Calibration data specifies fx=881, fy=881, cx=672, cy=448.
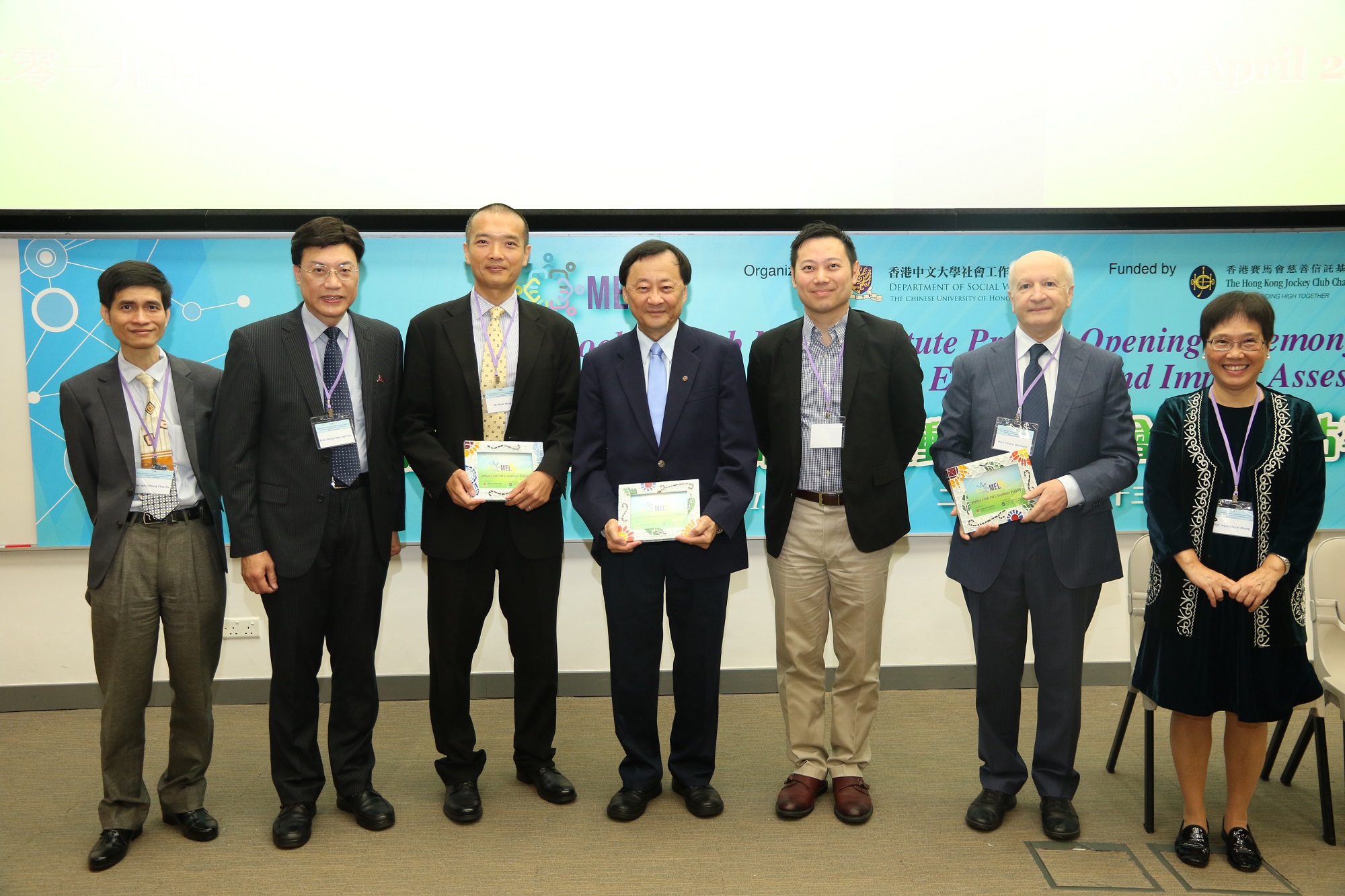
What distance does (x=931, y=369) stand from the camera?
4219 mm

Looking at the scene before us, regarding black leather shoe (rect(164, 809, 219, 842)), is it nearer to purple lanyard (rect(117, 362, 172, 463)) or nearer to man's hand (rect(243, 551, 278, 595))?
man's hand (rect(243, 551, 278, 595))

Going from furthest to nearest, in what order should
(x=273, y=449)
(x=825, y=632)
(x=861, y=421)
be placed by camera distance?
(x=825, y=632) < (x=861, y=421) < (x=273, y=449)

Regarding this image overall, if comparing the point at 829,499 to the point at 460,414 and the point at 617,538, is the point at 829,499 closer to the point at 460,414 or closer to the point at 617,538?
the point at 617,538

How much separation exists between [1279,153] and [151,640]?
17.0 feet

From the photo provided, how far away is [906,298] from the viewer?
4191 mm

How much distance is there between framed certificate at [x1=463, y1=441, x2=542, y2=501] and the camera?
9.43 feet

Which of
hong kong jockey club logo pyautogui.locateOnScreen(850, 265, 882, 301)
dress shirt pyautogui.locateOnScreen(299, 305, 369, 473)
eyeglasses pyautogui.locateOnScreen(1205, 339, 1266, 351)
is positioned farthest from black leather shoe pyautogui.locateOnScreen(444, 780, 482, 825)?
eyeglasses pyautogui.locateOnScreen(1205, 339, 1266, 351)

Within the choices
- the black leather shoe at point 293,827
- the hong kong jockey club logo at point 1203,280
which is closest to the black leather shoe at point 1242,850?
the hong kong jockey club logo at point 1203,280

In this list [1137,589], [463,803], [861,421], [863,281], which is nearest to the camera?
[861,421]

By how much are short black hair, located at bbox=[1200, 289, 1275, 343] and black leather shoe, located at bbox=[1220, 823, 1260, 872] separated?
5.07 ft

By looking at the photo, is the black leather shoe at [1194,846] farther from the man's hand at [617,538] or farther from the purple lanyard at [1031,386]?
the man's hand at [617,538]

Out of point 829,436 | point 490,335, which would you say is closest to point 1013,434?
point 829,436

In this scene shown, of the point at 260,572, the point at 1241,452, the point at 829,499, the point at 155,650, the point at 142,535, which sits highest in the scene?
the point at 1241,452

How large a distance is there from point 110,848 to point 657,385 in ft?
7.54
